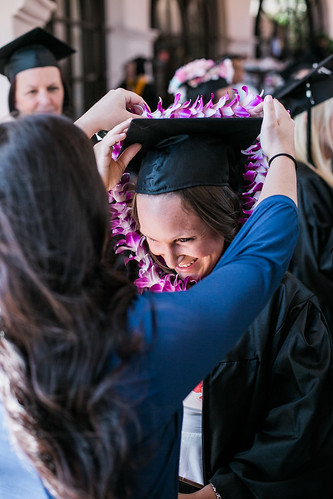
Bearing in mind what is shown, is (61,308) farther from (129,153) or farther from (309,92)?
(309,92)

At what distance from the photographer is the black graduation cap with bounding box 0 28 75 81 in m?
3.01

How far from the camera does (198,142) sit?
1.50 m

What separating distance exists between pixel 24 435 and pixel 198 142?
893 millimetres

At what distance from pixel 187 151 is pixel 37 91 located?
1765 mm

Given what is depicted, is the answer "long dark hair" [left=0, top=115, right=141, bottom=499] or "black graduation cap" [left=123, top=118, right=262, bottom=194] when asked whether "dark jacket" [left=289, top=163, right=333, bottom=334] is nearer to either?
"black graduation cap" [left=123, top=118, right=262, bottom=194]

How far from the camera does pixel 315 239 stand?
284cm

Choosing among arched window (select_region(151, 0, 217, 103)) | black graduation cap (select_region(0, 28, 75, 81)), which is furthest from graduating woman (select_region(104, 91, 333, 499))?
arched window (select_region(151, 0, 217, 103))

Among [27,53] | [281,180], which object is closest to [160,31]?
[27,53]

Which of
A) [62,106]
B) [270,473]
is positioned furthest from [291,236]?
[62,106]

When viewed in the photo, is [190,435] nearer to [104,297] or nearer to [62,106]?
[104,297]

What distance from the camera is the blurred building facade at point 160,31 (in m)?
7.13

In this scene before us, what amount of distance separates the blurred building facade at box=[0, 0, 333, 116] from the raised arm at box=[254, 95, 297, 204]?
8.42 feet

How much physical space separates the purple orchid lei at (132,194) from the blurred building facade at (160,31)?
2.06m

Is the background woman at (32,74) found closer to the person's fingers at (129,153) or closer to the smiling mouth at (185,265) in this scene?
the person's fingers at (129,153)
